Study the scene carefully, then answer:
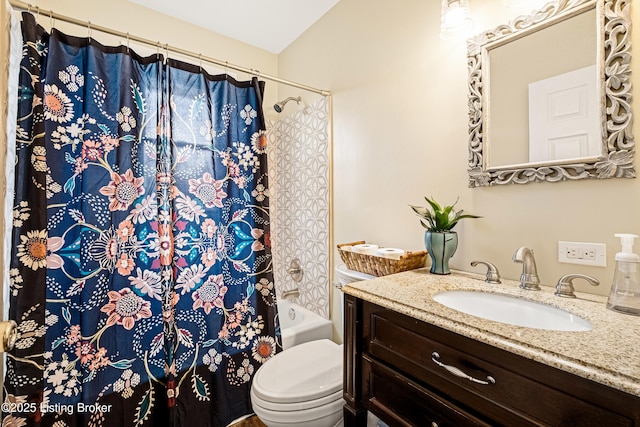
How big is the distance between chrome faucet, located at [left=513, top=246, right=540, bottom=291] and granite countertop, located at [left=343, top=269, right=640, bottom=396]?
0.09 ft

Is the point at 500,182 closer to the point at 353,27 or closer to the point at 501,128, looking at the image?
the point at 501,128

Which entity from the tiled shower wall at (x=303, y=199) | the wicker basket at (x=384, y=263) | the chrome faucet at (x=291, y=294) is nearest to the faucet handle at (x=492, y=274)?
the wicker basket at (x=384, y=263)

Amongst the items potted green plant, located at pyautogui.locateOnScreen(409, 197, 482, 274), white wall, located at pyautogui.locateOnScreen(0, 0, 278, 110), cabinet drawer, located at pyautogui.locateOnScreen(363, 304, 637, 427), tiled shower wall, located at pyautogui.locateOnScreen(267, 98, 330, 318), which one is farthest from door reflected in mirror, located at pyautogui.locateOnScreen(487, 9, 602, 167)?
white wall, located at pyautogui.locateOnScreen(0, 0, 278, 110)

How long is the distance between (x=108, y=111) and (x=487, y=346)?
5.78 feet

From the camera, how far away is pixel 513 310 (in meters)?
0.98

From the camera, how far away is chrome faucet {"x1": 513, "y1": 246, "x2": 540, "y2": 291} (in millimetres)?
1033

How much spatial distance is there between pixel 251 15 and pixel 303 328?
7.34 ft

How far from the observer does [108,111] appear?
1.40 meters

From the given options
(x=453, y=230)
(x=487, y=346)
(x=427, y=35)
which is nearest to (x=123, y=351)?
(x=487, y=346)

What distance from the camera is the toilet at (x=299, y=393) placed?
121cm

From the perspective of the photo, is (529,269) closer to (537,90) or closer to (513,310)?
(513,310)

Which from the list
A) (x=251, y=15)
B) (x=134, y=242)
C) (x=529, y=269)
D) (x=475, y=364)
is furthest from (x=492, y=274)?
(x=251, y=15)

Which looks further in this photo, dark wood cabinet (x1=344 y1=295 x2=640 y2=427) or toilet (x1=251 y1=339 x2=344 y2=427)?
toilet (x1=251 y1=339 x2=344 y2=427)

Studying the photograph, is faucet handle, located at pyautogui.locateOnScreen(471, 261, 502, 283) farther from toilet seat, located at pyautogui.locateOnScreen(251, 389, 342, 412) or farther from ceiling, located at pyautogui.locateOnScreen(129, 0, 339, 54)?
ceiling, located at pyautogui.locateOnScreen(129, 0, 339, 54)
